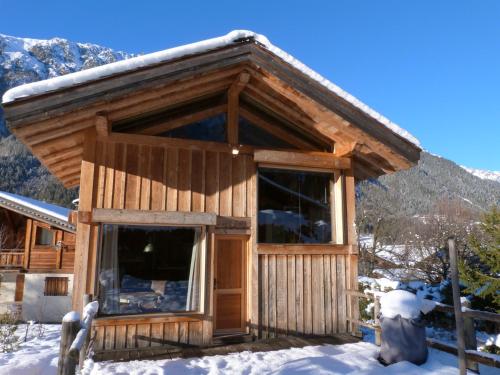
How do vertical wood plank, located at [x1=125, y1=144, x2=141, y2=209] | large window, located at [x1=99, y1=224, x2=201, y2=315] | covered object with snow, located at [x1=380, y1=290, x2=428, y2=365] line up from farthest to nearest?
vertical wood plank, located at [x1=125, y1=144, x2=141, y2=209], large window, located at [x1=99, y1=224, x2=201, y2=315], covered object with snow, located at [x1=380, y1=290, x2=428, y2=365]

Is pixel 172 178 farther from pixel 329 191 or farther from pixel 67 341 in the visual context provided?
pixel 67 341

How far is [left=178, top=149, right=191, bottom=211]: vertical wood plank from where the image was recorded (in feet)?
23.0

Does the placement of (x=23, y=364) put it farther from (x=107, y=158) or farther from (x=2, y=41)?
(x=2, y=41)

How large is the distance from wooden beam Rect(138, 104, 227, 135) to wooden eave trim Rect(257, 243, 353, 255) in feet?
9.11

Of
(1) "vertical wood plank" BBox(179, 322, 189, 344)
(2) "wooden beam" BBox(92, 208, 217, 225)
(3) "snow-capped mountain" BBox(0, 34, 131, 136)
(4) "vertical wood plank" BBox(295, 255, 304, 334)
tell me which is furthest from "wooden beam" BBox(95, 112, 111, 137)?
(3) "snow-capped mountain" BBox(0, 34, 131, 136)

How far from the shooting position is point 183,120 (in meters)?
7.39

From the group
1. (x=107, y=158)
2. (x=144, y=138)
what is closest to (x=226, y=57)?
(x=144, y=138)

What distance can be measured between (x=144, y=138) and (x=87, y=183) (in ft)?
4.16

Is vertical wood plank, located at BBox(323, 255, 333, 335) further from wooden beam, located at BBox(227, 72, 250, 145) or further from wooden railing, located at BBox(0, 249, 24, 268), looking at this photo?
wooden railing, located at BBox(0, 249, 24, 268)

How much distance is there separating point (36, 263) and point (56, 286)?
65.5 inches

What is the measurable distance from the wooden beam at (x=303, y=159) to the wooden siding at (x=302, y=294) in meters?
1.88

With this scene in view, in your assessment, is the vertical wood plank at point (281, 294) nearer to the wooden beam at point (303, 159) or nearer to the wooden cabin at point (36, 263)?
the wooden beam at point (303, 159)

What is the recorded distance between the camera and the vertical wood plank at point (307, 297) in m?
7.50

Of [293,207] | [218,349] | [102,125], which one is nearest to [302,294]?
[293,207]
